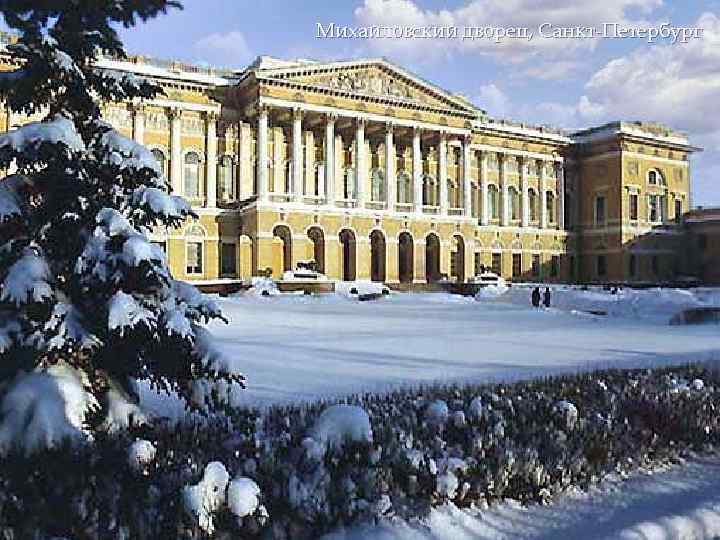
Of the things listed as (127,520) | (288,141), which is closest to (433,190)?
(288,141)

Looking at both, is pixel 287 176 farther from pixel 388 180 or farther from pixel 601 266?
pixel 601 266

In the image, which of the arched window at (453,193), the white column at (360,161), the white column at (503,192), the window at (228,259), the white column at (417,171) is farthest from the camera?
the white column at (503,192)

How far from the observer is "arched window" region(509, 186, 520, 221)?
65.2 metres

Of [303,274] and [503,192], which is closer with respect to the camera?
[303,274]

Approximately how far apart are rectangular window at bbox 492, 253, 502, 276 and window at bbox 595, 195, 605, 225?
1074 cm

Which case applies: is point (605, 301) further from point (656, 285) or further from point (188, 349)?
point (188, 349)

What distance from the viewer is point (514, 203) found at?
65688 millimetres

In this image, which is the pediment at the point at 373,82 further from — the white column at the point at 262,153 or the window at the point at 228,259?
the window at the point at 228,259

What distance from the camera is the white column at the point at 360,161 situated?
169ft

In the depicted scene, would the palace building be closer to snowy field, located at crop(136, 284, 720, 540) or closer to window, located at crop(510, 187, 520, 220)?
window, located at crop(510, 187, 520, 220)

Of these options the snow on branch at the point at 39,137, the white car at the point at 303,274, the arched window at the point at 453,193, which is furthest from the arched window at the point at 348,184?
the snow on branch at the point at 39,137

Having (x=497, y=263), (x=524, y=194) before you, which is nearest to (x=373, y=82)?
(x=524, y=194)

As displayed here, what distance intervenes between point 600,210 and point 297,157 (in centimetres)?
3199

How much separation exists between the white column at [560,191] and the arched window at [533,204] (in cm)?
255
